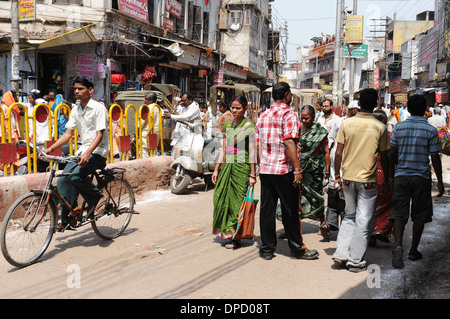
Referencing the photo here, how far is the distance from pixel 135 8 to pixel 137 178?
1088 cm

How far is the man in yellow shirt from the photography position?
4285 millimetres

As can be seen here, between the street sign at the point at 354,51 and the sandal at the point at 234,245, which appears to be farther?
the street sign at the point at 354,51

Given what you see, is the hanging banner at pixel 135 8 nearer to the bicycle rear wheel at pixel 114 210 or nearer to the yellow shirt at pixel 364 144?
the bicycle rear wheel at pixel 114 210

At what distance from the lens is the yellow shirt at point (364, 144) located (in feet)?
14.0

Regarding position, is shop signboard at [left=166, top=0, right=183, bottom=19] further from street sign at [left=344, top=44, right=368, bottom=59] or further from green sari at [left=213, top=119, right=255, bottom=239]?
green sari at [left=213, top=119, right=255, bottom=239]

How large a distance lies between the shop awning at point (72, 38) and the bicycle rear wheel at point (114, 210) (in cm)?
921

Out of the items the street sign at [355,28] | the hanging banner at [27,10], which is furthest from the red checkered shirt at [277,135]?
the street sign at [355,28]

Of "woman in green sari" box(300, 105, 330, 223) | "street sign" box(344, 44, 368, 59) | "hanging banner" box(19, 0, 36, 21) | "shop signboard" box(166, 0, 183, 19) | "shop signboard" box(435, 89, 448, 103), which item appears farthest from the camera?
"shop signboard" box(435, 89, 448, 103)

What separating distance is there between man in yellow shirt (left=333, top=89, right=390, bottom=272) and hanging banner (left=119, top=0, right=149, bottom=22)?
43.2 feet

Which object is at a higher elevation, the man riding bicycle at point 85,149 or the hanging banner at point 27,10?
the hanging banner at point 27,10

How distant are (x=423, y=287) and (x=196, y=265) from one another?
2.09m

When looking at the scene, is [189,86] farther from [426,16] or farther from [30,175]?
[426,16]

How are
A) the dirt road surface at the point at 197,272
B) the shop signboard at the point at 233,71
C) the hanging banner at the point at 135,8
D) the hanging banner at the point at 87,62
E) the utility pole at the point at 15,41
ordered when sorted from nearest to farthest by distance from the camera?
the dirt road surface at the point at 197,272 → the utility pole at the point at 15,41 → the hanging banner at the point at 87,62 → the hanging banner at the point at 135,8 → the shop signboard at the point at 233,71

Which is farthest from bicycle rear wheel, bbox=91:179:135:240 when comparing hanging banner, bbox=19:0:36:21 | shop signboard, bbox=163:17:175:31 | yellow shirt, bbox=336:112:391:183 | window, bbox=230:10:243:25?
window, bbox=230:10:243:25
